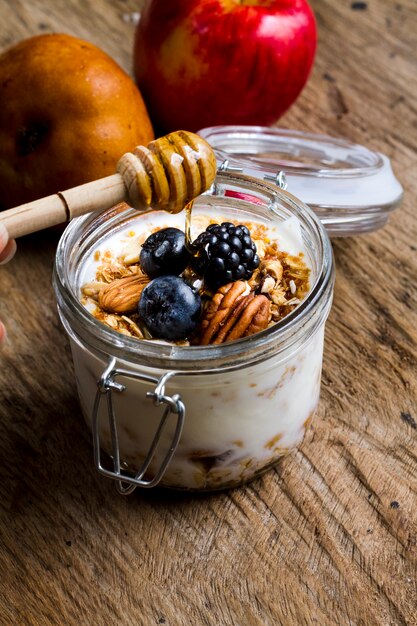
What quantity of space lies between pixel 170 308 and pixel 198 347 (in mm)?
69

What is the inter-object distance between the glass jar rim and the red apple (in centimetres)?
45

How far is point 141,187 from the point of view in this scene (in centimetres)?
84

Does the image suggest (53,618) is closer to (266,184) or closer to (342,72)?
(266,184)

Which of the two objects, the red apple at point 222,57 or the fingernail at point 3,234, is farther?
the red apple at point 222,57

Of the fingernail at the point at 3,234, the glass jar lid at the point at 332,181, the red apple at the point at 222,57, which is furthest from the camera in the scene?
the red apple at the point at 222,57

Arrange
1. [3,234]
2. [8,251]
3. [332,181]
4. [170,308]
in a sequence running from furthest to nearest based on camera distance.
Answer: [332,181]
[8,251]
[170,308]
[3,234]

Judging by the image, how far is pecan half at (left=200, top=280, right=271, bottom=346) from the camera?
0.91m

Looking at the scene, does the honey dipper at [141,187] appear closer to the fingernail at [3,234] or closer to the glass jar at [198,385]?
the fingernail at [3,234]

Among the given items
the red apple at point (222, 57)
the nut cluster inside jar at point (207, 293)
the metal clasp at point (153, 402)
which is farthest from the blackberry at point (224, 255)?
the red apple at point (222, 57)

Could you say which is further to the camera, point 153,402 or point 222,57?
point 222,57

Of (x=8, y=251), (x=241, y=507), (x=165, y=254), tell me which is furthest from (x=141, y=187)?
(x=241, y=507)

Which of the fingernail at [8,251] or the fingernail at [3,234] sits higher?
the fingernail at [3,234]

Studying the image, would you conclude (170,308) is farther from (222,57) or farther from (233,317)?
(222,57)

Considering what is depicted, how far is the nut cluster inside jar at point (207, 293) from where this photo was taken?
0.92 meters
